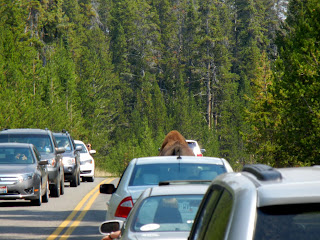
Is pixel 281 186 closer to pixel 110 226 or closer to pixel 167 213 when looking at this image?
pixel 167 213

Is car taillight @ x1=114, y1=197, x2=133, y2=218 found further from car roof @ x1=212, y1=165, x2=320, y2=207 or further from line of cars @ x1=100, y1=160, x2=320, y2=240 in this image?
car roof @ x1=212, y1=165, x2=320, y2=207

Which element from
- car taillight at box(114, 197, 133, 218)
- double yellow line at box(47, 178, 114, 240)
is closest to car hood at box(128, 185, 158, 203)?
car taillight at box(114, 197, 133, 218)

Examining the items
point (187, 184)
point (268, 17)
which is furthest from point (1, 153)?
point (268, 17)

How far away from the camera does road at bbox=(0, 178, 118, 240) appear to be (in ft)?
45.5

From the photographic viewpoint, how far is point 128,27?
122m

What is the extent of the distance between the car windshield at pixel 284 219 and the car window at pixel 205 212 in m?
0.81

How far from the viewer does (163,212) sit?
677 centimetres

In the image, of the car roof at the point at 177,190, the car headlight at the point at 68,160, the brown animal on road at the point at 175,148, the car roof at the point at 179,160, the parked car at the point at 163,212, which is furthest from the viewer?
the car headlight at the point at 68,160

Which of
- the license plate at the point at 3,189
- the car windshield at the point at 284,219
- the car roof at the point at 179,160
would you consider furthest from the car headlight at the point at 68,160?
the car windshield at the point at 284,219

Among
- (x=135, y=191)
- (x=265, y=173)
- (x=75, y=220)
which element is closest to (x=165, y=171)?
(x=135, y=191)

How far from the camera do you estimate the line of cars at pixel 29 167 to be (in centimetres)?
1852

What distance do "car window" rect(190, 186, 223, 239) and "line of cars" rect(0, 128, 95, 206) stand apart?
14066 mm

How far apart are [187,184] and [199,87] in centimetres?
11420

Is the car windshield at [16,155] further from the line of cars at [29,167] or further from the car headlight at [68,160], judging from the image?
the car headlight at [68,160]
